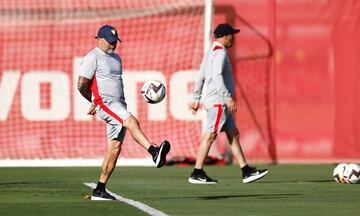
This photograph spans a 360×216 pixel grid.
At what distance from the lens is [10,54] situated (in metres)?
23.2

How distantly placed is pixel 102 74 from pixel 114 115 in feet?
1.57

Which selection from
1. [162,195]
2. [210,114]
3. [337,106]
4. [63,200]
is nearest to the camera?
[63,200]

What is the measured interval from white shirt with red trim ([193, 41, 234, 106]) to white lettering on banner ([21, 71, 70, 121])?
23.6 ft

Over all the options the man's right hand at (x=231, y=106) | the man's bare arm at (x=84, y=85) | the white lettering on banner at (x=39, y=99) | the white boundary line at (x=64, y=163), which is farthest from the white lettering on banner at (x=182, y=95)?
the man's bare arm at (x=84, y=85)

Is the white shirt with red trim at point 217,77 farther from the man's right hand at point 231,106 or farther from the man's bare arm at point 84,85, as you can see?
the man's bare arm at point 84,85

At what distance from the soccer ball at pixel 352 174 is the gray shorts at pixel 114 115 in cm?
400

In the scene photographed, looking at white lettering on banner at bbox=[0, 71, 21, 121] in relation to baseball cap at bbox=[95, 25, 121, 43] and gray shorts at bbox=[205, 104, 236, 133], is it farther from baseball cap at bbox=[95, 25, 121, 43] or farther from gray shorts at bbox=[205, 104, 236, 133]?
baseball cap at bbox=[95, 25, 121, 43]

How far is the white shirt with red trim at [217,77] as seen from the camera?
51.8 feet

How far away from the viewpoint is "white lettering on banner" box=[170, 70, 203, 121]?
22.9 metres

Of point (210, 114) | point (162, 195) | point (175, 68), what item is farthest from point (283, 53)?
point (162, 195)

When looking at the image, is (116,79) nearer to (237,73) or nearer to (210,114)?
(210,114)

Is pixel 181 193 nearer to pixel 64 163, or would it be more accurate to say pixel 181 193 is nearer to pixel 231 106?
pixel 231 106

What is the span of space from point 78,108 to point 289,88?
4.13m

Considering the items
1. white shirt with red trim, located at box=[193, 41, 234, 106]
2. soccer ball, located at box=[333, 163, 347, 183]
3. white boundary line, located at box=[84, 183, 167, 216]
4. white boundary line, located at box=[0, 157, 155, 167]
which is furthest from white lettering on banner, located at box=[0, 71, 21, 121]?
white boundary line, located at box=[84, 183, 167, 216]
